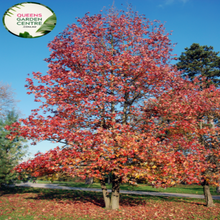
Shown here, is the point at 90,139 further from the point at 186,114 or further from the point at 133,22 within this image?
the point at 133,22

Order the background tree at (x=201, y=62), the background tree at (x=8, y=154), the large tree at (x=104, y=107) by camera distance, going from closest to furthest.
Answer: the large tree at (x=104, y=107) < the background tree at (x=8, y=154) < the background tree at (x=201, y=62)

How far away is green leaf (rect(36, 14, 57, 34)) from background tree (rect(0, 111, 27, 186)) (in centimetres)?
1012

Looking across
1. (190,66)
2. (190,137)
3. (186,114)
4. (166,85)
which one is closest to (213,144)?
(190,137)

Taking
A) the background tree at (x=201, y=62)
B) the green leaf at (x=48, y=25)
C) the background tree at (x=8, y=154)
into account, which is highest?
the background tree at (x=201, y=62)

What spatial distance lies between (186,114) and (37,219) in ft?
26.8

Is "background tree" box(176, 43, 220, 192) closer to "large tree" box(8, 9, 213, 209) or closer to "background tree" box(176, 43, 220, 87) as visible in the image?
"background tree" box(176, 43, 220, 87)

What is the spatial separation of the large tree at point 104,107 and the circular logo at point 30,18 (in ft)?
A: 5.39

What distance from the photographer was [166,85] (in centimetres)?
1063

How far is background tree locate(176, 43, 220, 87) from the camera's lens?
30.3 meters

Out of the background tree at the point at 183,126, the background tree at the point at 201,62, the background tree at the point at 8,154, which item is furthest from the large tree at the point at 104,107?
the background tree at the point at 201,62

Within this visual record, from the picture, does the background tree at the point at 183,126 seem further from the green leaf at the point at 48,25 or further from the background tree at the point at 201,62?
the background tree at the point at 201,62

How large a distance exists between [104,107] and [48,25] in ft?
14.5

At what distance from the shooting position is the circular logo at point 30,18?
27.6 ft

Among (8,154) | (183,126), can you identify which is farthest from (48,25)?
(8,154)
